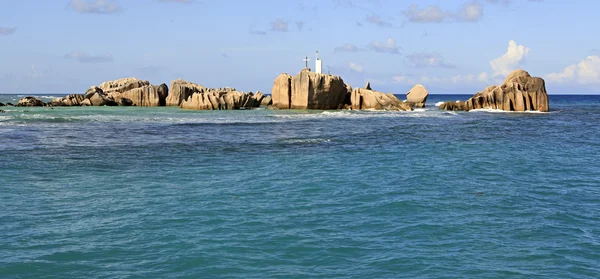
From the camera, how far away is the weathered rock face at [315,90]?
75.0m

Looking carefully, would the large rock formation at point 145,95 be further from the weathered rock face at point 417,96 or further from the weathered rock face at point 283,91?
the weathered rock face at point 417,96

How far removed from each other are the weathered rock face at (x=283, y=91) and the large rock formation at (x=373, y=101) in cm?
845

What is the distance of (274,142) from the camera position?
34.2 meters

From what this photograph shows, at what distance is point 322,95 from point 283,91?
5.59m

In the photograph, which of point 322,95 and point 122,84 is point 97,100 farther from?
point 322,95

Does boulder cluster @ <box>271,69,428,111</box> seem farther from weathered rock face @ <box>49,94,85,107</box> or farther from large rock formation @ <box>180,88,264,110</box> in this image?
weathered rock face @ <box>49,94,85,107</box>

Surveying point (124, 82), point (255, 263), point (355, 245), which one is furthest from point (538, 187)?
point (124, 82)

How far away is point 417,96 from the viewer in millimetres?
94688

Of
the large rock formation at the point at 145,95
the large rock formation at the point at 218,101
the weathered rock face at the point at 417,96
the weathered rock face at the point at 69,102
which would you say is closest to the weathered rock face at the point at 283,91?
the large rock formation at the point at 218,101

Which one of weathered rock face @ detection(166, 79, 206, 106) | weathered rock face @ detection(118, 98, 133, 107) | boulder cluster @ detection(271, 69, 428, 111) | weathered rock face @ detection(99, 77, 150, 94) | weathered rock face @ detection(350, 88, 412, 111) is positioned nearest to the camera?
boulder cluster @ detection(271, 69, 428, 111)

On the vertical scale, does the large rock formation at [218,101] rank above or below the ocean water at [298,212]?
above

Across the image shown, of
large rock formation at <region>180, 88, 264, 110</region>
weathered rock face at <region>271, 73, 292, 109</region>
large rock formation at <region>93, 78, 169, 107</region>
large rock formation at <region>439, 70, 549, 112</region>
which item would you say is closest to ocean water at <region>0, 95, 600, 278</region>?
large rock formation at <region>439, 70, 549, 112</region>

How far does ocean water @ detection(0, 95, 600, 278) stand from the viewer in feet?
37.6

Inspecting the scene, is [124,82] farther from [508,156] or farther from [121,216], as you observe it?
[121,216]
